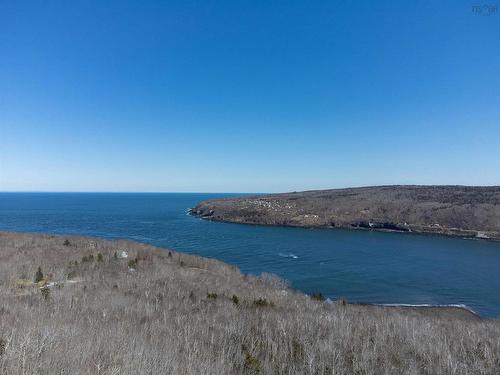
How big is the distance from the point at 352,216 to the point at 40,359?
84.9 m

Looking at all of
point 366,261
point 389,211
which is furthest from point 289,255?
point 389,211

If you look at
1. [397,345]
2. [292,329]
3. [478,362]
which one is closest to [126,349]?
[292,329]

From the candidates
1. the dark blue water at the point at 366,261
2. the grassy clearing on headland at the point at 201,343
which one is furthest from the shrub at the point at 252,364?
the dark blue water at the point at 366,261

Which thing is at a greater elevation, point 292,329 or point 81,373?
point 81,373

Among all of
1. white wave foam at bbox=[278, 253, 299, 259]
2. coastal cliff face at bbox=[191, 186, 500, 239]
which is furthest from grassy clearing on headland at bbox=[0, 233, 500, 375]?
coastal cliff face at bbox=[191, 186, 500, 239]

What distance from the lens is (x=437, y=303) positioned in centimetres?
2670

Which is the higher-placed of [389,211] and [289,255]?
[389,211]

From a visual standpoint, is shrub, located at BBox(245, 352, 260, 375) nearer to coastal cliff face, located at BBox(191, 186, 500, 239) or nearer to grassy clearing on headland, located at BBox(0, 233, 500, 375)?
grassy clearing on headland, located at BBox(0, 233, 500, 375)

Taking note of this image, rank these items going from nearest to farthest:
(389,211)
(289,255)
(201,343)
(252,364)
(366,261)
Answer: (252,364)
(201,343)
(366,261)
(289,255)
(389,211)

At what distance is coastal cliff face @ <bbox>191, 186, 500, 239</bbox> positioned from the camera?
6894 centimetres

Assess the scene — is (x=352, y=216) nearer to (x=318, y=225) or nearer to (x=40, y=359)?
(x=318, y=225)

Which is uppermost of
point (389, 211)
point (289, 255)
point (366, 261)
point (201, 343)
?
point (201, 343)

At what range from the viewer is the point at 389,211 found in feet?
272

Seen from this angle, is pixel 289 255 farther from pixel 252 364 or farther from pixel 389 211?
pixel 389 211
